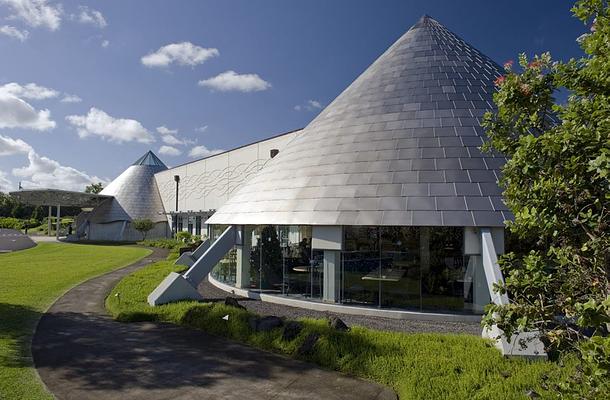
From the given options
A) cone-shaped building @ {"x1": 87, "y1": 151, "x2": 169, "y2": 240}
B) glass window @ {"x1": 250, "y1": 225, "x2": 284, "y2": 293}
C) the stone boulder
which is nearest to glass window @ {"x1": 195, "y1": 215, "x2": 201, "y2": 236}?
cone-shaped building @ {"x1": 87, "y1": 151, "x2": 169, "y2": 240}

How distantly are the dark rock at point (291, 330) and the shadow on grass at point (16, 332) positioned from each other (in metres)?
5.85

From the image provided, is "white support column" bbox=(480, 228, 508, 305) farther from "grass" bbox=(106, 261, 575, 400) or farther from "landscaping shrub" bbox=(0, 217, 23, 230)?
"landscaping shrub" bbox=(0, 217, 23, 230)

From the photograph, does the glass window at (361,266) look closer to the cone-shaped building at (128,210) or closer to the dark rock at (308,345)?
the dark rock at (308,345)

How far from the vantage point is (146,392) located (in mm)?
7633

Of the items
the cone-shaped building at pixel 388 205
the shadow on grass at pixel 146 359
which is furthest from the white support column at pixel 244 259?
the shadow on grass at pixel 146 359

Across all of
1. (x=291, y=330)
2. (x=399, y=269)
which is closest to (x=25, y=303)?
(x=291, y=330)

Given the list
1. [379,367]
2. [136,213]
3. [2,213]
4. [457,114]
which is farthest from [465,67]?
[2,213]

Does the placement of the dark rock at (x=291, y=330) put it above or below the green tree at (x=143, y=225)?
below

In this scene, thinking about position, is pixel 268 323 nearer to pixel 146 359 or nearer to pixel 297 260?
pixel 146 359

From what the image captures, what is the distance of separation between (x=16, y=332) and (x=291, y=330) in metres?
8.08

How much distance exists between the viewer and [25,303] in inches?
618

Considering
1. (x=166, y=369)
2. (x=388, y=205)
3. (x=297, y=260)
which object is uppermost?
(x=388, y=205)

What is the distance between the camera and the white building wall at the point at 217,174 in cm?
4366

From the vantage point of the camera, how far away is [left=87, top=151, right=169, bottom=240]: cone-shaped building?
225ft
